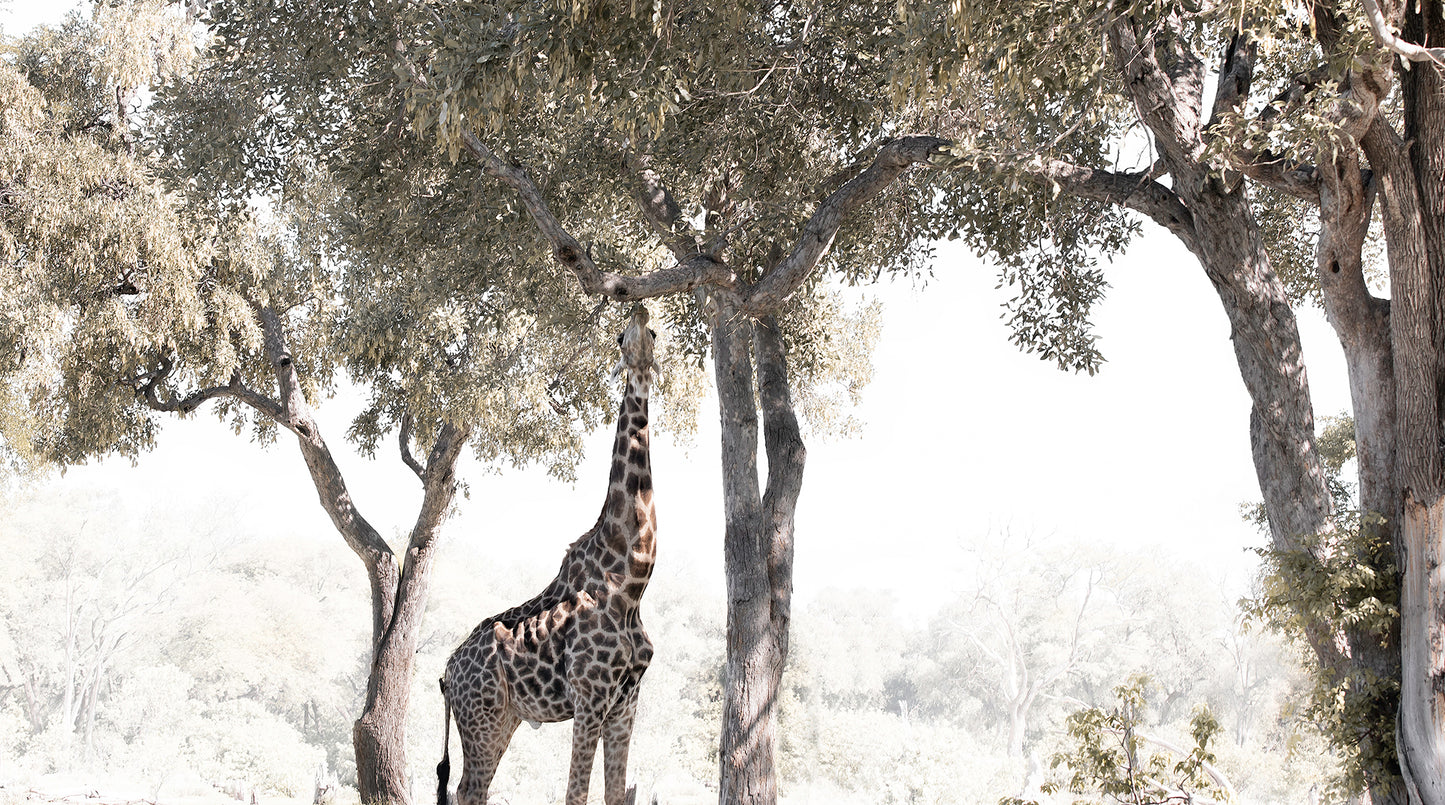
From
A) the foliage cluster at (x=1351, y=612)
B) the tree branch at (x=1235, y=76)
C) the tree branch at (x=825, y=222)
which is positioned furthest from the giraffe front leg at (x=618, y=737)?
the tree branch at (x=1235, y=76)

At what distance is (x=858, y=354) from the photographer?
14062 millimetres

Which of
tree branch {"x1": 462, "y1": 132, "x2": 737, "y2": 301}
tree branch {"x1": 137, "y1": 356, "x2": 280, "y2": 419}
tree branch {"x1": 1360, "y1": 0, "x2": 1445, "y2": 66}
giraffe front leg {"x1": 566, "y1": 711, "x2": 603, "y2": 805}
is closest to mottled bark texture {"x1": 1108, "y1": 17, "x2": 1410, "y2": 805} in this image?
tree branch {"x1": 1360, "y1": 0, "x2": 1445, "y2": 66}

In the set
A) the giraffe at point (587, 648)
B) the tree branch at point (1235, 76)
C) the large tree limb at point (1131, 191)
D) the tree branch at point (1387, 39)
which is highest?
the tree branch at point (1235, 76)

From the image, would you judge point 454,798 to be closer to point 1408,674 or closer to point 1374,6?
point 1408,674

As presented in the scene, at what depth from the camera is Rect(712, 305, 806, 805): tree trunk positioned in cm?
771

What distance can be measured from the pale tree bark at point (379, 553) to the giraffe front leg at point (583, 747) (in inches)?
212

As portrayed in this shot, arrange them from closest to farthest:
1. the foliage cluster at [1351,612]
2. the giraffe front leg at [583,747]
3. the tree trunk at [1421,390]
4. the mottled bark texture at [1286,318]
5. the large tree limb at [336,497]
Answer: the tree trunk at [1421,390], the foliage cluster at [1351,612], the mottled bark texture at [1286,318], the giraffe front leg at [583,747], the large tree limb at [336,497]

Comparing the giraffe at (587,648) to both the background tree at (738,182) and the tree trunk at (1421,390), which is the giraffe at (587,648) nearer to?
the background tree at (738,182)

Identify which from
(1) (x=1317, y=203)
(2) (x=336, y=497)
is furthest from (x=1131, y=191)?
(2) (x=336, y=497)

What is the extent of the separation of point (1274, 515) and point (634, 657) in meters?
3.61

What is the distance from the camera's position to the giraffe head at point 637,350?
622cm

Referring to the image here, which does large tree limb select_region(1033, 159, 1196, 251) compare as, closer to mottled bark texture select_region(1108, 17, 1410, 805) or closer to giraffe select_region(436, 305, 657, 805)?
mottled bark texture select_region(1108, 17, 1410, 805)

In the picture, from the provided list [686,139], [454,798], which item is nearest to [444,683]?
[454,798]

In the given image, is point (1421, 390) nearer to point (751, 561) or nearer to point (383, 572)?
point (751, 561)
